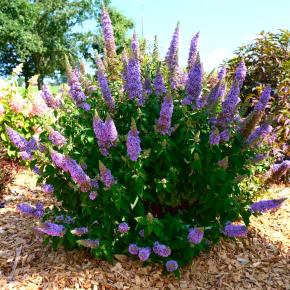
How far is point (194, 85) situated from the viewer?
347 cm

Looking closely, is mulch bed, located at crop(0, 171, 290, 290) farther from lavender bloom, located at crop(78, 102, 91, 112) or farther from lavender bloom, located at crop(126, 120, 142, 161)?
lavender bloom, located at crop(78, 102, 91, 112)

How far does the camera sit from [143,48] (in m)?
4.36

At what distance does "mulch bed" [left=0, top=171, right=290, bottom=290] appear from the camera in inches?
141

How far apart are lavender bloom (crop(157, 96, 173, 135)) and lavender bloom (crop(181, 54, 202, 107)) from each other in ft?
1.24

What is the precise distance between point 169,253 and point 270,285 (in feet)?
3.75

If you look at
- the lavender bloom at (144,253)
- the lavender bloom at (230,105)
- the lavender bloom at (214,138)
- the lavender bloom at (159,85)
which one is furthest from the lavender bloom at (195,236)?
the lavender bloom at (159,85)

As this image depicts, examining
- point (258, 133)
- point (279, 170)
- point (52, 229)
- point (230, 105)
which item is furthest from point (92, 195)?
point (279, 170)

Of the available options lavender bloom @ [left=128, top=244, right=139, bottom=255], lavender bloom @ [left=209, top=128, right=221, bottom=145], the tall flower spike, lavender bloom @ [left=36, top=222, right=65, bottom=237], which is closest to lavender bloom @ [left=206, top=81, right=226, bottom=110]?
lavender bloom @ [left=209, top=128, right=221, bottom=145]

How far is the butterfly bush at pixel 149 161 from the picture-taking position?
3340mm

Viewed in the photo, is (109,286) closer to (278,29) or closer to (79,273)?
(79,273)

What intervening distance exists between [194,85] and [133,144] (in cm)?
81

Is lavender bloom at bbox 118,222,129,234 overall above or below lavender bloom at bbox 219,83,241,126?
below

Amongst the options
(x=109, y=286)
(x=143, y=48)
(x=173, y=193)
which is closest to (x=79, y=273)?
(x=109, y=286)

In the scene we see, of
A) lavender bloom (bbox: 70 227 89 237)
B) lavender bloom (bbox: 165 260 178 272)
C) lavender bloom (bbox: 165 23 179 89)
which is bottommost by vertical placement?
lavender bloom (bbox: 165 260 178 272)
